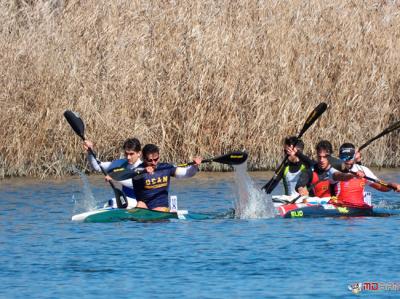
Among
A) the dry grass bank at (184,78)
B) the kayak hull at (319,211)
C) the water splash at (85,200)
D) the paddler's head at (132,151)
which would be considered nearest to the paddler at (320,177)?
the kayak hull at (319,211)

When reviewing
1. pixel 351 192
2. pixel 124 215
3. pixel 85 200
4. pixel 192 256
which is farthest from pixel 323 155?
pixel 192 256

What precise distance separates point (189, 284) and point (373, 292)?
1.78 meters

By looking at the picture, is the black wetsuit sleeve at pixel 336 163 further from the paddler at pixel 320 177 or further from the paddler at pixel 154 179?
the paddler at pixel 154 179

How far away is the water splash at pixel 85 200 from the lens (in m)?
19.2

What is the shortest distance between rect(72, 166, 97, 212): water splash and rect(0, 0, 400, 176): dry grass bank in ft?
2.90

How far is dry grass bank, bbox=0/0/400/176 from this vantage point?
21.7 meters

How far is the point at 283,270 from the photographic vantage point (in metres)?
12.8

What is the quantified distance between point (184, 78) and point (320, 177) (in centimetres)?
477

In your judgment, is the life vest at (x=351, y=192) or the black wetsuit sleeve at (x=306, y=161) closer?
the life vest at (x=351, y=192)

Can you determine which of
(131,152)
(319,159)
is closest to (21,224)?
(131,152)

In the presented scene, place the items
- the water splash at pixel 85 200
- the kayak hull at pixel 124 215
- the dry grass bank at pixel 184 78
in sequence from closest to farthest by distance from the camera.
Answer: the kayak hull at pixel 124 215
the water splash at pixel 85 200
the dry grass bank at pixel 184 78

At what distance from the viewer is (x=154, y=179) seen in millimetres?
17016

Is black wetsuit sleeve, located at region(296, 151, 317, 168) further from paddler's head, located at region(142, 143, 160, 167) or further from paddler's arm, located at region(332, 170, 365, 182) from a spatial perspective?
paddler's head, located at region(142, 143, 160, 167)

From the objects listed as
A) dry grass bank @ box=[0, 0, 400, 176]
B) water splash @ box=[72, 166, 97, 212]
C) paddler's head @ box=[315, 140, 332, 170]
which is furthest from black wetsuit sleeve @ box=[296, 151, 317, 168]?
dry grass bank @ box=[0, 0, 400, 176]
